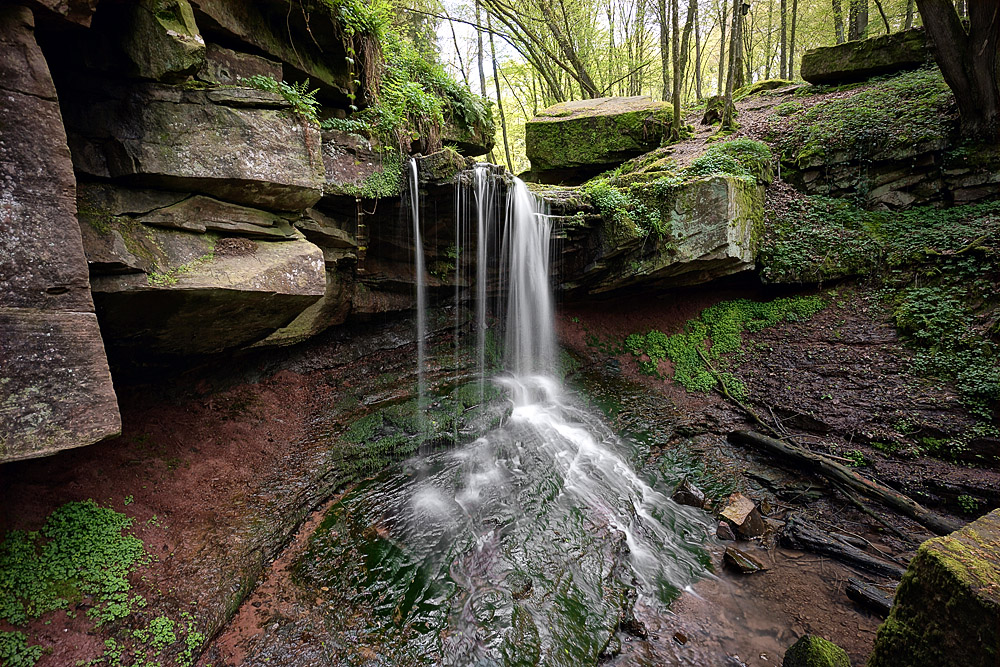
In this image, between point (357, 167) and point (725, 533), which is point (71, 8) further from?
point (725, 533)

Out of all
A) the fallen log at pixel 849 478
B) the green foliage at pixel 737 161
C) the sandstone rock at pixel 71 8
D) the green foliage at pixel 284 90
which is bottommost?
the fallen log at pixel 849 478

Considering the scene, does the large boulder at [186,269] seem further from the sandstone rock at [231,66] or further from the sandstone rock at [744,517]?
the sandstone rock at [744,517]

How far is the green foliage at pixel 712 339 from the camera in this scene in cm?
839

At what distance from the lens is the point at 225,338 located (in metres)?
4.96

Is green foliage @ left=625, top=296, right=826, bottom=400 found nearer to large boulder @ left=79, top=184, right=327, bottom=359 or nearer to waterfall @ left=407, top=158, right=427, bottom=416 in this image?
waterfall @ left=407, top=158, right=427, bottom=416

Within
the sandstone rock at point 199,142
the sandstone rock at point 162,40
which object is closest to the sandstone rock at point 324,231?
the sandstone rock at point 199,142

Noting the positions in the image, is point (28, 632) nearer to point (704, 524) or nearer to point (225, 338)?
point (225, 338)

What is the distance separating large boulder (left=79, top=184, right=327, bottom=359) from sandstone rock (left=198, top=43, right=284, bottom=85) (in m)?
1.26

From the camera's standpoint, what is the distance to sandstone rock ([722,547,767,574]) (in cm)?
470

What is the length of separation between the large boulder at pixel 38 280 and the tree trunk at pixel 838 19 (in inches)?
842

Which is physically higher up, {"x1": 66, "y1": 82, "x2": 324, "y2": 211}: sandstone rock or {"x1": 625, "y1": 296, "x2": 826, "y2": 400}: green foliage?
{"x1": 66, "y1": 82, "x2": 324, "y2": 211}: sandstone rock

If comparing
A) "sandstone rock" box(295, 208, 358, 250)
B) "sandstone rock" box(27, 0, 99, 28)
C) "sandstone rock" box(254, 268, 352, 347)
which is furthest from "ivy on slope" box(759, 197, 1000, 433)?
"sandstone rock" box(27, 0, 99, 28)

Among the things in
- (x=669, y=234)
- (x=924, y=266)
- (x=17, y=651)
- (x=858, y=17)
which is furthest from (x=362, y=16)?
(x=858, y=17)

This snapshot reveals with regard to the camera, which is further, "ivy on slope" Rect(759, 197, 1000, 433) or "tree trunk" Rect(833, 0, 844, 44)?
"tree trunk" Rect(833, 0, 844, 44)
